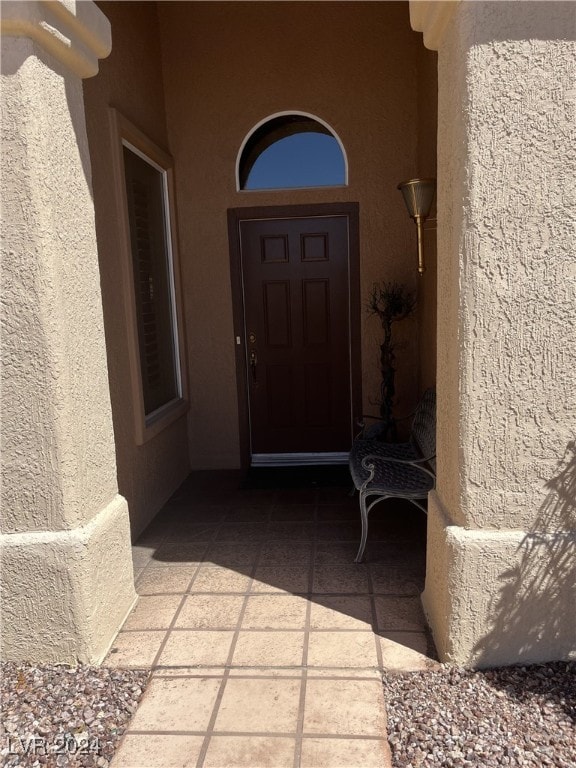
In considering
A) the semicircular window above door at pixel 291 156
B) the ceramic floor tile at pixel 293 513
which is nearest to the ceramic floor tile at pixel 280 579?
the ceramic floor tile at pixel 293 513

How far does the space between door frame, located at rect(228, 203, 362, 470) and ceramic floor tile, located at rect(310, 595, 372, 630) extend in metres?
2.45

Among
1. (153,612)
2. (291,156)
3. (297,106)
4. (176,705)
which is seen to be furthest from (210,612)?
(297,106)

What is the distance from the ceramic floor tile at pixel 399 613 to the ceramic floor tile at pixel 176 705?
2.88 ft

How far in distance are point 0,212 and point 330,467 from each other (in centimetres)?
378

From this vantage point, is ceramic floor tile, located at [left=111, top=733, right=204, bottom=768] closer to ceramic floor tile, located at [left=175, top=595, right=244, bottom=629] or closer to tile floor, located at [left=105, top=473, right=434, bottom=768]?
tile floor, located at [left=105, top=473, right=434, bottom=768]

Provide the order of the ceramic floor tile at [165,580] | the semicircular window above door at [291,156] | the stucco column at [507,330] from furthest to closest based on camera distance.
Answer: the semicircular window above door at [291,156]
the ceramic floor tile at [165,580]
the stucco column at [507,330]

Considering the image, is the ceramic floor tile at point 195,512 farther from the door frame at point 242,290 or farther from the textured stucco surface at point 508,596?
the textured stucco surface at point 508,596

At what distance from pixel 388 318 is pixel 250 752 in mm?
3563

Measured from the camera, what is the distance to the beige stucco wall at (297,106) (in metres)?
4.88

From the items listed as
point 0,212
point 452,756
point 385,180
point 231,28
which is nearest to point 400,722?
point 452,756

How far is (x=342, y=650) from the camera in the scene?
2.63 meters

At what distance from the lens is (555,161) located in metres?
2.16

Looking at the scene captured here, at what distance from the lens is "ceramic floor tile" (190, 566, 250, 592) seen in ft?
10.6

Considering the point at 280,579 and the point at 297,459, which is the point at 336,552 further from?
the point at 297,459
